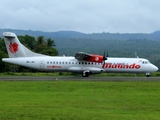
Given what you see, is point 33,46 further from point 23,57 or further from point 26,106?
point 26,106

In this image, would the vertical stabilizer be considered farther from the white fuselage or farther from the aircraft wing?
the aircraft wing

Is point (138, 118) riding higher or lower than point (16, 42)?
lower

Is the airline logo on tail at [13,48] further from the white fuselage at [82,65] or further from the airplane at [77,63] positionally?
the white fuselage at [82,65]

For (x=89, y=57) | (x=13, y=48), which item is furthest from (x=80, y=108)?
(x=13, y=48)

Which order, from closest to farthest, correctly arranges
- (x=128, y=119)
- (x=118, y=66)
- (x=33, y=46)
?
(x=128, y=119)
(x=118, y=66)
(x=33, y=46)

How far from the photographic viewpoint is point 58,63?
44062 millimetres

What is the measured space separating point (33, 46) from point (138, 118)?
89018 mm

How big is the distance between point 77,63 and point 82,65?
27.1 inches

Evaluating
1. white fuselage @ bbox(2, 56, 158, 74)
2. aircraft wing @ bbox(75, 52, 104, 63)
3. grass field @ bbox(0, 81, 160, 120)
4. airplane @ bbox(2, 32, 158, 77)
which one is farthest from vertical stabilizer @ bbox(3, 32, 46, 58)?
grass field @ bbox(0, 81, 160, 120)

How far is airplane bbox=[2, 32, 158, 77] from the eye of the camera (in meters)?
43.2

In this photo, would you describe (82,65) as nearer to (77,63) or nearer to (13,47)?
(77,63)

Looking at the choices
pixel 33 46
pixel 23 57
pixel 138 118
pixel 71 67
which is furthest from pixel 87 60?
pixel 33 46

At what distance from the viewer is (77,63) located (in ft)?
145

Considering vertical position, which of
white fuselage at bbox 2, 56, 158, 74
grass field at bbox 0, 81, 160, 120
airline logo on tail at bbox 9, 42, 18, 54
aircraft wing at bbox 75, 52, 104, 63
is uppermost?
airline logo on tail at bbox 9, 42, 18, 54
